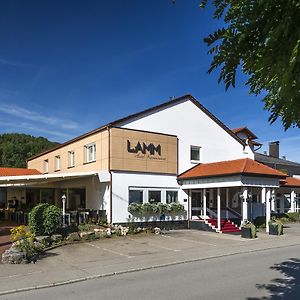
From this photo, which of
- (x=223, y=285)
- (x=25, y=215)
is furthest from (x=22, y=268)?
(x=25, y=215)

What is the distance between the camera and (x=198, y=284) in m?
9.98

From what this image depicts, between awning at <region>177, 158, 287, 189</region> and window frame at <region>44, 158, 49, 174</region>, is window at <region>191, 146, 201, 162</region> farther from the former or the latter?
window frame at <region>44, 158, 49, 174</region>

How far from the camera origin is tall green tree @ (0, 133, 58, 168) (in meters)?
73.2

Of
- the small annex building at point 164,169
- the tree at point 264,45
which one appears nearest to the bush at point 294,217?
the small annex building at point 164,169

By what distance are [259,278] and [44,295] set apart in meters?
5.34

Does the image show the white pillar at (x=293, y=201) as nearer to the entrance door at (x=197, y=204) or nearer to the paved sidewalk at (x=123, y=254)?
the entrance door at (x=197, y=204)

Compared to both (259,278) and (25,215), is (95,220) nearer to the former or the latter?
(25,215)

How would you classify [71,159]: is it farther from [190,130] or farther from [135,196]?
[190,130]

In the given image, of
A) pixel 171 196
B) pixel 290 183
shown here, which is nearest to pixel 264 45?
pixel 171 196

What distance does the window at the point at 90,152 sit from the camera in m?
26.5

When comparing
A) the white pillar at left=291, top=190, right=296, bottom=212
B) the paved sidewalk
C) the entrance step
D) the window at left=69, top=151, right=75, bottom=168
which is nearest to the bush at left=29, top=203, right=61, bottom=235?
the paved sidewalk

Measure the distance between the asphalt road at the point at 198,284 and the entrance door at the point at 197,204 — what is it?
14.1 meters

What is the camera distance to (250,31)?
114 inches

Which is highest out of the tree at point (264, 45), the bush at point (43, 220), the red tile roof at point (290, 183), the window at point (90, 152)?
the window at point (90, 152)
